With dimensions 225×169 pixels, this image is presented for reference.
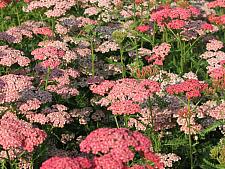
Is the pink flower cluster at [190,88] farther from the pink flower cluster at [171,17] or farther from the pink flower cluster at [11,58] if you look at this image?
the pink flower cluster at [171,17]

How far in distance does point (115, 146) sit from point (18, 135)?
3.00 ft

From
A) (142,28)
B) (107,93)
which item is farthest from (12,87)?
(142,28)

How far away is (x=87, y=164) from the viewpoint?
4543 millimetres

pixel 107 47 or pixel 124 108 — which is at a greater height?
pixel 124 108

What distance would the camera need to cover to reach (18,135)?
505cm

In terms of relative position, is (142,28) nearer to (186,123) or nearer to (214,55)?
(214,55)

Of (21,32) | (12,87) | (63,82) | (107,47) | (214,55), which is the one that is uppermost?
(12,87)

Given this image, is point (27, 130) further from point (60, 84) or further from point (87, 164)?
point (60, 84)

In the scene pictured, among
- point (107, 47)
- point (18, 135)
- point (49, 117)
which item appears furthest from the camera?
point (107, 47)

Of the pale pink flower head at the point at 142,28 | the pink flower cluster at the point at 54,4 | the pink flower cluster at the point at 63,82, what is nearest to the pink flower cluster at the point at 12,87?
the pink flower cluster at the point at 63,82

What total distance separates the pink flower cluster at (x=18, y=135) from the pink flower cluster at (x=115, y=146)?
521mm

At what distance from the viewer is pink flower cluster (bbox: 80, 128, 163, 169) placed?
14.9 feet

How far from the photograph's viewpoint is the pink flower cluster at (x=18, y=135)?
4.95 metres

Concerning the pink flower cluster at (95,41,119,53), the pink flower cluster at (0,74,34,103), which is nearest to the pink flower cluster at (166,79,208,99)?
the pink flower cluster at (0,74,34,103)
